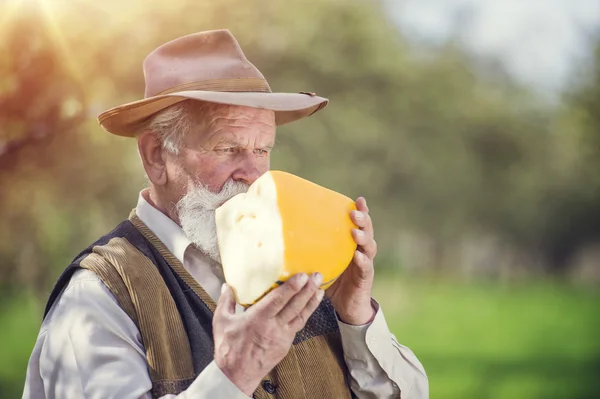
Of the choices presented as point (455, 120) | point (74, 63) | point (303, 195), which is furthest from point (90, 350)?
point (455, 120)

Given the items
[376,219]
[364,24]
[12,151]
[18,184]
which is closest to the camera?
[12,151]

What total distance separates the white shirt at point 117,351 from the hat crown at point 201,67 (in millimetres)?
478

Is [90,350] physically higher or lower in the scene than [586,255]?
lower

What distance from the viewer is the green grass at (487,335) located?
944 centimetres

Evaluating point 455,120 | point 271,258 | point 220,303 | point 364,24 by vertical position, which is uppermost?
point 364,24

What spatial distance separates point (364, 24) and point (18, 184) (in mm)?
6227

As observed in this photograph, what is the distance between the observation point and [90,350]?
2104 mm

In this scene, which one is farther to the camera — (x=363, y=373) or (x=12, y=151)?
(x=12, y=151)

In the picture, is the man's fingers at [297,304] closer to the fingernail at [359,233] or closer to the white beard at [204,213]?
the fingernail at [359,233]

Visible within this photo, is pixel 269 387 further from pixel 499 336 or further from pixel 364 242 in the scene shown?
pixel 499 336

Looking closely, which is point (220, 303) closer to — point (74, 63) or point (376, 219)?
point (74, 63)

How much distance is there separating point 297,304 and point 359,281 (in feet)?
1.84

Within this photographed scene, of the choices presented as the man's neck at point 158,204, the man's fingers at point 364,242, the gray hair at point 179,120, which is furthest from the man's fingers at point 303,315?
the gray hair at point 179,120

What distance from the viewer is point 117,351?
2.11 metres
